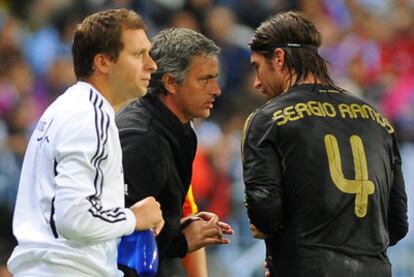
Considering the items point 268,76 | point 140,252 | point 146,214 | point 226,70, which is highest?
point 226,70

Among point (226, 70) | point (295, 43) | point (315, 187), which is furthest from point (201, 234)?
point (226, 70)

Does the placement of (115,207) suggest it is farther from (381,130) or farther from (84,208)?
(381,130)

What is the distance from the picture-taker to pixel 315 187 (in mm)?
4395

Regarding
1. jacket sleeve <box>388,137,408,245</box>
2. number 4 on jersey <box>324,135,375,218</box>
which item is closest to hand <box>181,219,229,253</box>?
number 4 on jersey <box>324,135,375,218</box>

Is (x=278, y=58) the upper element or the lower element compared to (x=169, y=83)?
upper

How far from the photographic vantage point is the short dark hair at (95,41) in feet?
12.9

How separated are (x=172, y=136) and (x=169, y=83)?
0.25 m

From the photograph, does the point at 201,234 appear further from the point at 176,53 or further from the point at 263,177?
the point at 176,53

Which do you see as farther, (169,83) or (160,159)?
(169,83)

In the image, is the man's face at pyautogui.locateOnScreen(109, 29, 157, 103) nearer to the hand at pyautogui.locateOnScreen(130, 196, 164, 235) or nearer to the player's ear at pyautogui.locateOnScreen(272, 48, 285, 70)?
the hand at pyautogui.locateOnScreen(130, 196, 164, 235)

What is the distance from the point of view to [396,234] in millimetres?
4770

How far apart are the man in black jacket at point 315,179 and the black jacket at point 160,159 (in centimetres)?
30

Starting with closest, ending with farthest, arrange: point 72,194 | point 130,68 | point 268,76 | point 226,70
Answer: point 72,194 → point 130,68 → point 268,76 → point 226,70

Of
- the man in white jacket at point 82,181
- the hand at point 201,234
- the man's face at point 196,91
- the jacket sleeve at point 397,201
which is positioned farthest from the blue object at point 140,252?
the jacket sleeve at point 397,201
